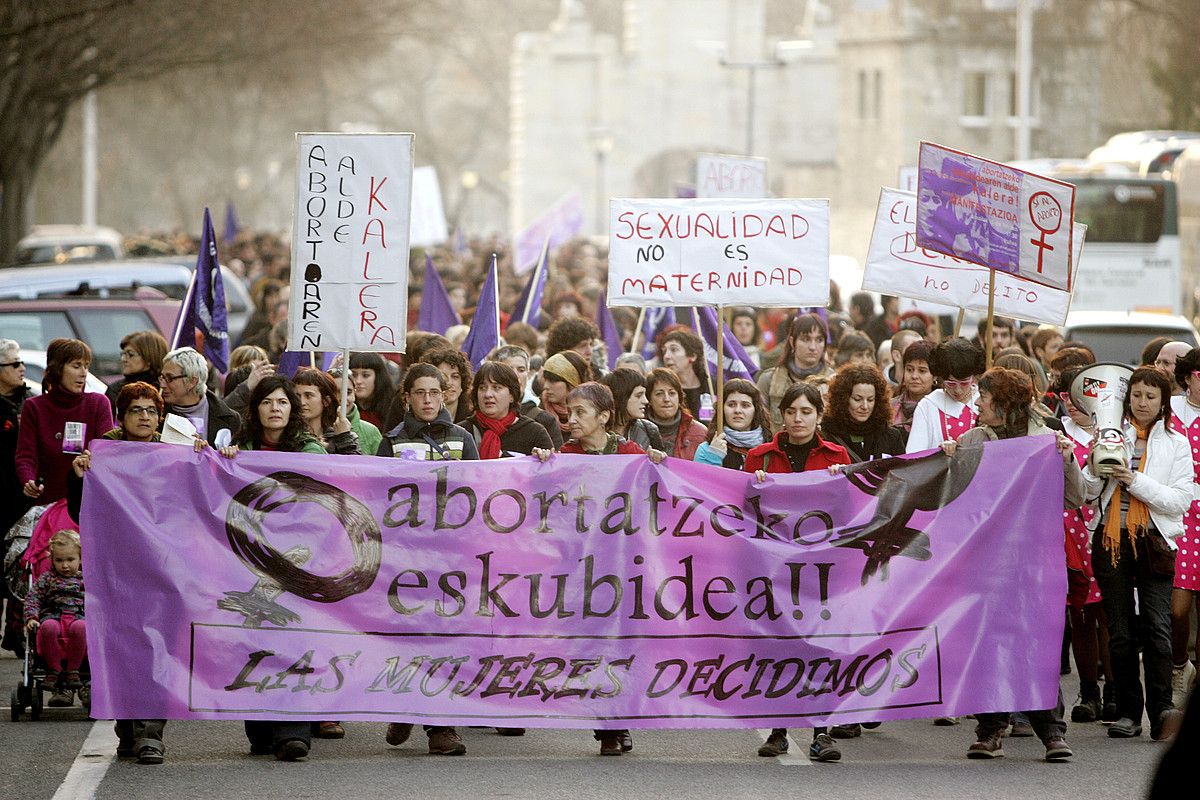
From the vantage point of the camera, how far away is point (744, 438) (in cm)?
1005

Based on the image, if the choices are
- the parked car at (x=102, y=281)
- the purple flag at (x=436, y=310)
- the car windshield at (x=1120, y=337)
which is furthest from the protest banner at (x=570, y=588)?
the car windshield at (x=1120, y=337)

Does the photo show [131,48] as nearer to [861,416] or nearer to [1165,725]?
[861,416]

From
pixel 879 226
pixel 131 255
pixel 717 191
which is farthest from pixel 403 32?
pixel 879 226

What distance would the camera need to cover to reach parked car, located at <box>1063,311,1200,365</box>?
17.1 meters

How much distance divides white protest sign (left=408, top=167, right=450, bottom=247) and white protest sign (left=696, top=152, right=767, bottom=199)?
310 cm

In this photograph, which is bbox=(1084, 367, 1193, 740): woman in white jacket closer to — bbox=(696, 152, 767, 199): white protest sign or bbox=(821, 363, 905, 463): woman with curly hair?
bbox=(821, 363, 905, 463): woman with curly hair

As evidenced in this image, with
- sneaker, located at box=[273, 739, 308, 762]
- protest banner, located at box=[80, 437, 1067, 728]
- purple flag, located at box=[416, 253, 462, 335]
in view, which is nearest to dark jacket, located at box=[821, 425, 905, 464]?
protest banner, located at box=[80, 437, 1067, 728]

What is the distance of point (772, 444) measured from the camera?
9.19 metres

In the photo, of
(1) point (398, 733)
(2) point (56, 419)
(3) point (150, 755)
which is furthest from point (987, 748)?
(2) point (56, 419)

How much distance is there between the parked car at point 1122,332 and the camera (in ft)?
56.0

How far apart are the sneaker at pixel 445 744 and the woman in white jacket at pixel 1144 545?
9.14 ft

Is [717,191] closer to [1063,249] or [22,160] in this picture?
[1063,249]

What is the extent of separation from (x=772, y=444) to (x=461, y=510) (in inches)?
57.0

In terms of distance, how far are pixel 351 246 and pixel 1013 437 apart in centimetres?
337
